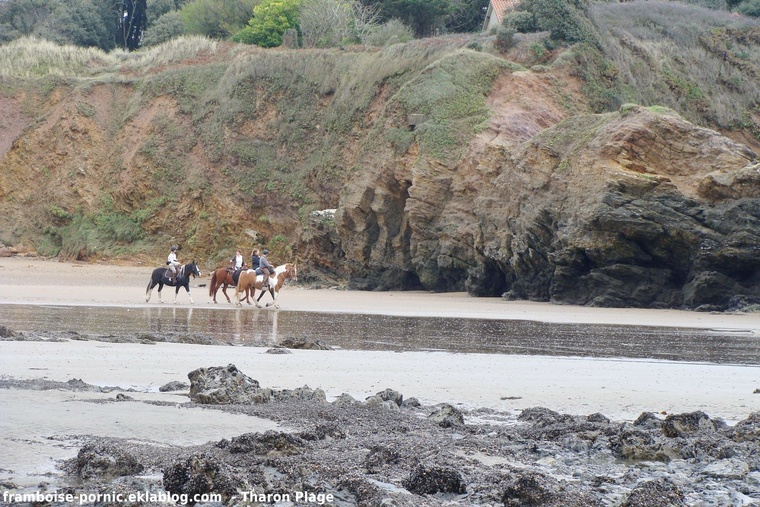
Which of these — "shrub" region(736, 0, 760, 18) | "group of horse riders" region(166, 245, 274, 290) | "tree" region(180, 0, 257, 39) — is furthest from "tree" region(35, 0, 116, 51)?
"shrub" region(736, 0, 760, 18)

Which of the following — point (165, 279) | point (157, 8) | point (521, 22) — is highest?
point (157, 8)

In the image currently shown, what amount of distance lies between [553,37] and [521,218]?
43.5ft

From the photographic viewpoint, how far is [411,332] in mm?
17234

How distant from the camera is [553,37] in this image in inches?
1487

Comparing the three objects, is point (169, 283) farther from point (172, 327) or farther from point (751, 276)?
point (751, 276)

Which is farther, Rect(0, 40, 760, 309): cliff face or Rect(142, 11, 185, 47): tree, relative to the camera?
Rect(142, 11, 185, 47): tree

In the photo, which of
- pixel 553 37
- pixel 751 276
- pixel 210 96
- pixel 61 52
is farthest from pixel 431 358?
pixel 61 52

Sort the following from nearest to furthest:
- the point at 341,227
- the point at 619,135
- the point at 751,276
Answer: the point at 751,276 → the point at 619,135 → the point at 341,227

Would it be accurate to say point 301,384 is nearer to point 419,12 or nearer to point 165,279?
point 165,279

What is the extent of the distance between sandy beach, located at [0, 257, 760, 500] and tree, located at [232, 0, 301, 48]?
41.9 metres

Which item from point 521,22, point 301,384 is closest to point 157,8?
point 521,22

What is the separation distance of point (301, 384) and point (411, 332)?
7511 millimetres

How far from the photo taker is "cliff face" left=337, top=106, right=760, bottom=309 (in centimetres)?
2309

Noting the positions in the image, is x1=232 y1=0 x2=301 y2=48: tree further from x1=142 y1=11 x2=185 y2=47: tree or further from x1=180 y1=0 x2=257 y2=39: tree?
x1=142 y1=11 x2=185 y2=47: tree
